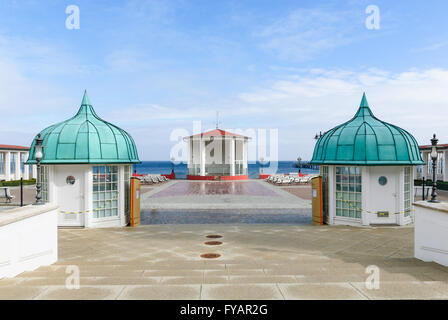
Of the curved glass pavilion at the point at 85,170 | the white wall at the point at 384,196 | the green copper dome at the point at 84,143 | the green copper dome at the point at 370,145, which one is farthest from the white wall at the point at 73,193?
the white wall at the point at 384,196

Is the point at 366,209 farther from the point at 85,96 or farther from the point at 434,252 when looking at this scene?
the point at 85,96

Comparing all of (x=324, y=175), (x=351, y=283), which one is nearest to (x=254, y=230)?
(x=324, y=175)

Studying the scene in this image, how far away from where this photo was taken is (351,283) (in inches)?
194

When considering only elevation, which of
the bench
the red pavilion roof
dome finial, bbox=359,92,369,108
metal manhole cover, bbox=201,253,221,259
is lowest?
metal manhole cover, bbox=201,253,221,259

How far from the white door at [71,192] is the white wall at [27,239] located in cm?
440

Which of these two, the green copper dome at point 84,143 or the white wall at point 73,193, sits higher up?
the green copper dome at point 84,143

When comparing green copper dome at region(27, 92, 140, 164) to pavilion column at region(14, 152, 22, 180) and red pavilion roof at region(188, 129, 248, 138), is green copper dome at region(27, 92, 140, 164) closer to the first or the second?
pavilion column at region(14, 152, 22, 180)

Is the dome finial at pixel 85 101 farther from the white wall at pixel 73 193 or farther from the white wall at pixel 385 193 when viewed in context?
the white wall at pixel 385 193

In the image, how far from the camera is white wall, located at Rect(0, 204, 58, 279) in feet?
19.9

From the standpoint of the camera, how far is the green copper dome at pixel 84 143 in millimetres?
11828

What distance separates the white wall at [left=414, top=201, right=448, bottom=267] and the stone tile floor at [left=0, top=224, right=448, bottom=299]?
1.05ft

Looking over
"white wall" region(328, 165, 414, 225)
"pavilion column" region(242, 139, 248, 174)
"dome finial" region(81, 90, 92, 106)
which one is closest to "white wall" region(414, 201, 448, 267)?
"white wall" region(328, 165, 414, 225)

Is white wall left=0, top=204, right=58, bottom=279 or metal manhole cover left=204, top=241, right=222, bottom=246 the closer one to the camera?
white wall left=0, top=204, right=58, bottom=279

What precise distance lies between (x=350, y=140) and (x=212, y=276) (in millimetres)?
8632
